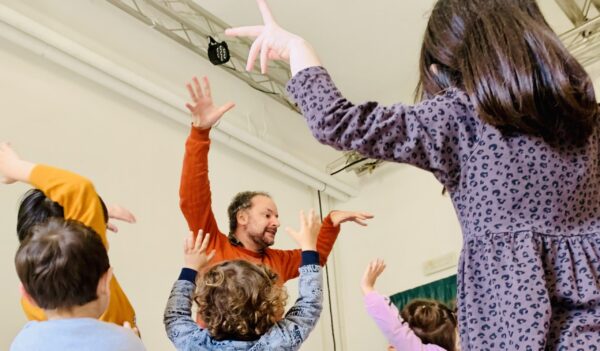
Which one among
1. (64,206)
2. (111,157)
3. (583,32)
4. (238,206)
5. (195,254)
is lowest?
(195,254)

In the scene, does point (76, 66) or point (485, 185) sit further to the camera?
point (76, 66)

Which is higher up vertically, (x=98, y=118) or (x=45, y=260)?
(x=98, y=118)

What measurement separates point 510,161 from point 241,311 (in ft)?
3.01

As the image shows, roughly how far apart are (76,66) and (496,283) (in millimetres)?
2813

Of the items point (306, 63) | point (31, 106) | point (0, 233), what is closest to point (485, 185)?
point (306, 63)

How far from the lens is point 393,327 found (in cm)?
212

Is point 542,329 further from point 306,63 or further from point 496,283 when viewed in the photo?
point 306,63

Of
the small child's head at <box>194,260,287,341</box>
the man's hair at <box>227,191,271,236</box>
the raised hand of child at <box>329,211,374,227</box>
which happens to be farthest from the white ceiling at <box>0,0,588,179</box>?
the small child's head at <box>194,260,287,341</box>

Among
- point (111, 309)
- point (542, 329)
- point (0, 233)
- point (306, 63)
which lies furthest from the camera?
point (0, 233)

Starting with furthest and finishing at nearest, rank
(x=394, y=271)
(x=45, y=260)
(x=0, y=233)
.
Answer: (x=394, y=271) < (x=0, y=233) < (x=45, y=260)

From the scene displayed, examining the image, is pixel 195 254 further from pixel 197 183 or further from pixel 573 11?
pixel 573 11

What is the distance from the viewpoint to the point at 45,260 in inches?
53.2

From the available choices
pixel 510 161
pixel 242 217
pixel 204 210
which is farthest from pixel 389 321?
pixel 510 161

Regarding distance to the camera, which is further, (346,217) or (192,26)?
(192,26)
